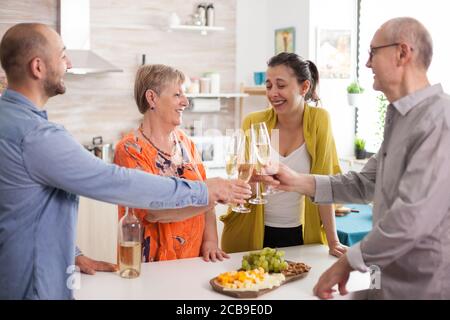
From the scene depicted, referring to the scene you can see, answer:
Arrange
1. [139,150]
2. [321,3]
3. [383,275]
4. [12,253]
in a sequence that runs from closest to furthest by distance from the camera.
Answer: [12,253] < [383,275] < [139,150] < [321,3]

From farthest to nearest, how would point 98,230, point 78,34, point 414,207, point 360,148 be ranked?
1. point 360,148
2. point 78,34
3. point 98,230
4. point 414,207

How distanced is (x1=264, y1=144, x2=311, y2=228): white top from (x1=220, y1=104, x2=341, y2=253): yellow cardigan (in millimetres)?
28

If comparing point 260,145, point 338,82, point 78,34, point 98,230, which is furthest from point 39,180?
point 338,82

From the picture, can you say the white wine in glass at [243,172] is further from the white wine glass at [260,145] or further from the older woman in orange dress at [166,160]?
the older woman in orange dress at [166,160]

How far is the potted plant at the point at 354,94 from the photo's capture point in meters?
5.03

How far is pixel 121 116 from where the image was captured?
5.43 metres

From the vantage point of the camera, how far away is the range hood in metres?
4.83

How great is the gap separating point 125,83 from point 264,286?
13.0 ft

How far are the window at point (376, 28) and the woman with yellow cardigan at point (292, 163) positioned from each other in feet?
7.37

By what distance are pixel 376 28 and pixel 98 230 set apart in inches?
120

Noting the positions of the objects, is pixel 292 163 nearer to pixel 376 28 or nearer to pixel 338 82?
pixel 338 82

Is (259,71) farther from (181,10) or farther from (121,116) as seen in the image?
(121,116)

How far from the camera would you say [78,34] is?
492 cm
